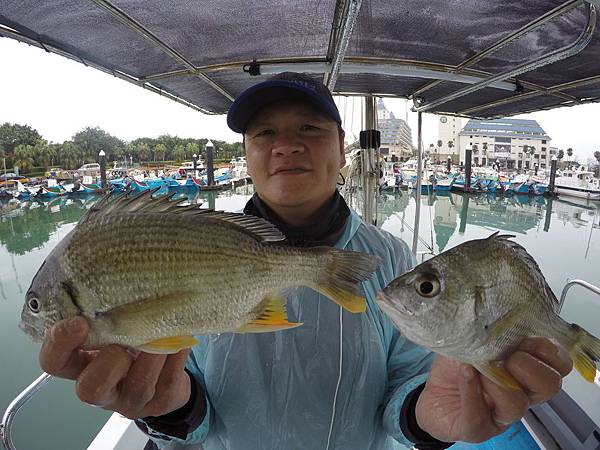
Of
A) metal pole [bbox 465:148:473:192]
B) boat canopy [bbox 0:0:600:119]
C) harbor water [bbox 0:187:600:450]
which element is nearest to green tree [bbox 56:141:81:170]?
harbor water [bbox 0:187:600:450]

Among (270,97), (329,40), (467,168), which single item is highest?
(329,40)

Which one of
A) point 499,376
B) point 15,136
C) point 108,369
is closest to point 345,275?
point 499,376

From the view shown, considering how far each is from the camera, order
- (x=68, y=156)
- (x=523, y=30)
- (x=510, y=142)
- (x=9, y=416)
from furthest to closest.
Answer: (x=510, y=142), (x=68, y=156), (x=523, y=30), (x=9, y=416)

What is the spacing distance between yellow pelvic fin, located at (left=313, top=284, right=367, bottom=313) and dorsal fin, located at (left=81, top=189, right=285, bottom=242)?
0.23 m

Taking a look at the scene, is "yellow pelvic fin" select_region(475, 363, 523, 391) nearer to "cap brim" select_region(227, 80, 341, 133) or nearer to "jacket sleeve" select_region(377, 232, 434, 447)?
"jacket sleeve" select_region(377, 232, 434, 447)

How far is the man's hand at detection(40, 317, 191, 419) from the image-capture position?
0.86 meters

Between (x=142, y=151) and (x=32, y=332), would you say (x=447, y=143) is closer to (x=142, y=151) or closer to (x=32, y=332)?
(x=142, y=151)

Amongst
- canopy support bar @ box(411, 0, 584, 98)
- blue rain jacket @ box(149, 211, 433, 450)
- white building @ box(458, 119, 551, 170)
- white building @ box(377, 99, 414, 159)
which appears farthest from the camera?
white building @ box(458, 119, 551, 170)

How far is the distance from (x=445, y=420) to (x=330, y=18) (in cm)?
178

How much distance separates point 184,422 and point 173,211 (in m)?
0.73

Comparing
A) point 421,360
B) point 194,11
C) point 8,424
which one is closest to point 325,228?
point 421,360

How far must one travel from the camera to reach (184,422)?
1.20 metres

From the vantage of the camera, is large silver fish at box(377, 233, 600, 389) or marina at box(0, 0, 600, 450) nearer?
large silver fish at box(377, 233, 600, 389)

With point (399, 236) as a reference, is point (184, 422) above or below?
above
